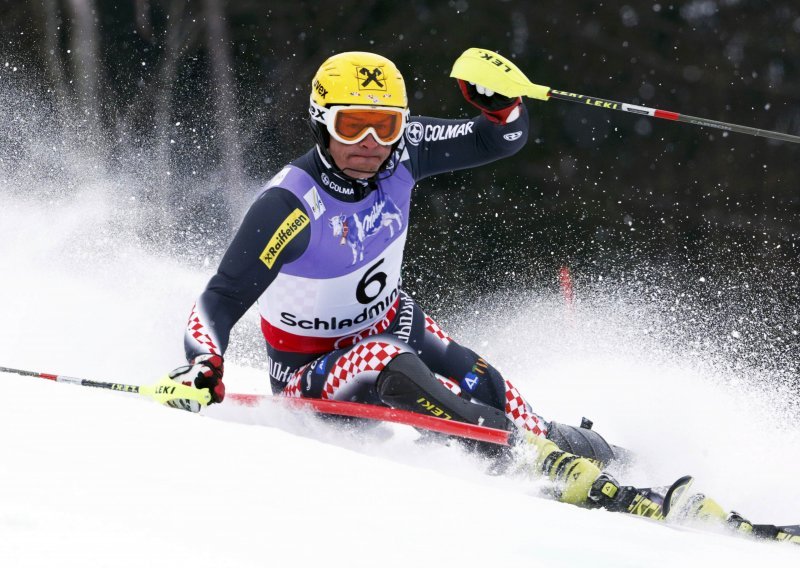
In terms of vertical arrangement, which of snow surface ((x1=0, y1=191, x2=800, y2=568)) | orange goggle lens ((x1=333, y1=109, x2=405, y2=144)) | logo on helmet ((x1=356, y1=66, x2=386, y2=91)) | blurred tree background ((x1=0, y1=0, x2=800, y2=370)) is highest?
blurred tree background ((x1=0, y1=0, x2=800, y2=370))

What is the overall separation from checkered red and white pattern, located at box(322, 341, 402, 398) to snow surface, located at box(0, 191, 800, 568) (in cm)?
15

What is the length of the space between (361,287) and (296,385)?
430mm

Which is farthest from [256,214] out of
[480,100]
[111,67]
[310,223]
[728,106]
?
[111,67]

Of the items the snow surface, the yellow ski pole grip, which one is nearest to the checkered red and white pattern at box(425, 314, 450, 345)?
the snow surface

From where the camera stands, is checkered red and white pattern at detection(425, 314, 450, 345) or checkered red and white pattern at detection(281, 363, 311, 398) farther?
checkered red and white pattern at detection(425, 314, 450, 345)

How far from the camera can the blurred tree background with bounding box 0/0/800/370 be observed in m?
7.04

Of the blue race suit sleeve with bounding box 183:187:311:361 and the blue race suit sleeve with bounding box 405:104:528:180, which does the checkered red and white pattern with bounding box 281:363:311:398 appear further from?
the blue race suit sleeve with bounding box 405:104:528:180

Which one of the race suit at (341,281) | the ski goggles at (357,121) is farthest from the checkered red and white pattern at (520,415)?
the ski goggles at (357,121)

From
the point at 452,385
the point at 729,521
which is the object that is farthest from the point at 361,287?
the point at 729,521

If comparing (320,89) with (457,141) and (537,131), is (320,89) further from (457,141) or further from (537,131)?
(537,131)

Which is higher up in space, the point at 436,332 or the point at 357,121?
the point at 357,121

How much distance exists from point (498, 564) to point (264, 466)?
0.70m

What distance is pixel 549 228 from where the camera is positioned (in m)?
7.78

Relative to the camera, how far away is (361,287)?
137 inches
